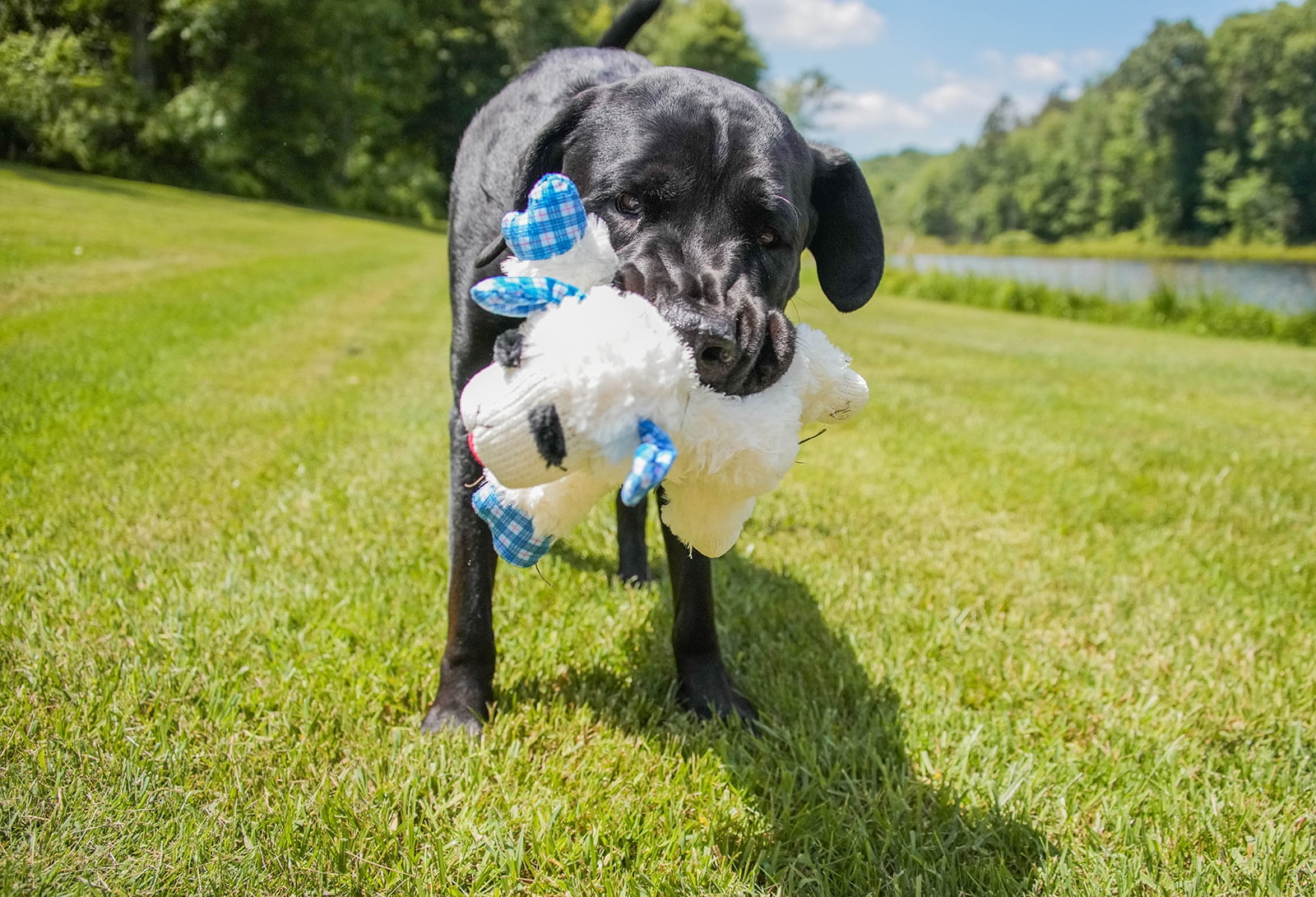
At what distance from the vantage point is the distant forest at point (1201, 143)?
5244 cm

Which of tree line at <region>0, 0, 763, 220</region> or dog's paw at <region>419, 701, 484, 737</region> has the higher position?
tree line at <region>0, 0, 763, 220</region>

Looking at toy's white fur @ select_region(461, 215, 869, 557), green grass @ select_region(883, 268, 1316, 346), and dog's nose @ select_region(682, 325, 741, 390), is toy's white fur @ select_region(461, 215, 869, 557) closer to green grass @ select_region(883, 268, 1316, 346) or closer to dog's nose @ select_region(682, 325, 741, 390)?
dog's nose @ select_region(682, 325, 741, 390)

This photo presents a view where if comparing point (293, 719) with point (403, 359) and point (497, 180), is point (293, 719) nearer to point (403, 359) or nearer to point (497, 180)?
point (497, 180)

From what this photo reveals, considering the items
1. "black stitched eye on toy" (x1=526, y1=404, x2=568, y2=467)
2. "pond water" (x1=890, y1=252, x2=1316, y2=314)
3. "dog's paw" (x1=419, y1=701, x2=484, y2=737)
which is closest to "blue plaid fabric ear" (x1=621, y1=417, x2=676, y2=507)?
"black stitched eye on toy" (x1=526, y1=404, x2=568, y2=467)

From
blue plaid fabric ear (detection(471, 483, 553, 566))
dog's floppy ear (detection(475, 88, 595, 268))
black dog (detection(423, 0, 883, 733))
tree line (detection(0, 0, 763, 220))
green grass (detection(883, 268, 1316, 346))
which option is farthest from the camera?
tree line (detection(0, 0, 763, 220))

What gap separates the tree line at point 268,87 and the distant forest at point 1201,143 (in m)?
33.9

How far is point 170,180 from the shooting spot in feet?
86.0

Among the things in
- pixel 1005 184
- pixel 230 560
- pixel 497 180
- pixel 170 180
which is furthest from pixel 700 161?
pixel 1005 184

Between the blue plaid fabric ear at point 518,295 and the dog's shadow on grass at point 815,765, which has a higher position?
the blue plaid fabric ear at point 518,295

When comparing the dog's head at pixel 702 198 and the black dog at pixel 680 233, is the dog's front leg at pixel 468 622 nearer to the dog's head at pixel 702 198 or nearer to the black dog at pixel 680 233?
the black dog at pixel 680 233

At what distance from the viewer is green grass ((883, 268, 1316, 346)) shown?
16000 mm

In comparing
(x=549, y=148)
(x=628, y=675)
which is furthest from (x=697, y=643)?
(x=549, y=148)

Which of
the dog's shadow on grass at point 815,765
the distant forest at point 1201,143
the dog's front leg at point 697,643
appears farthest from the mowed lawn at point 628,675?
the distant forest at point 1201,143

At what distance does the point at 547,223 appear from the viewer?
1.53m
